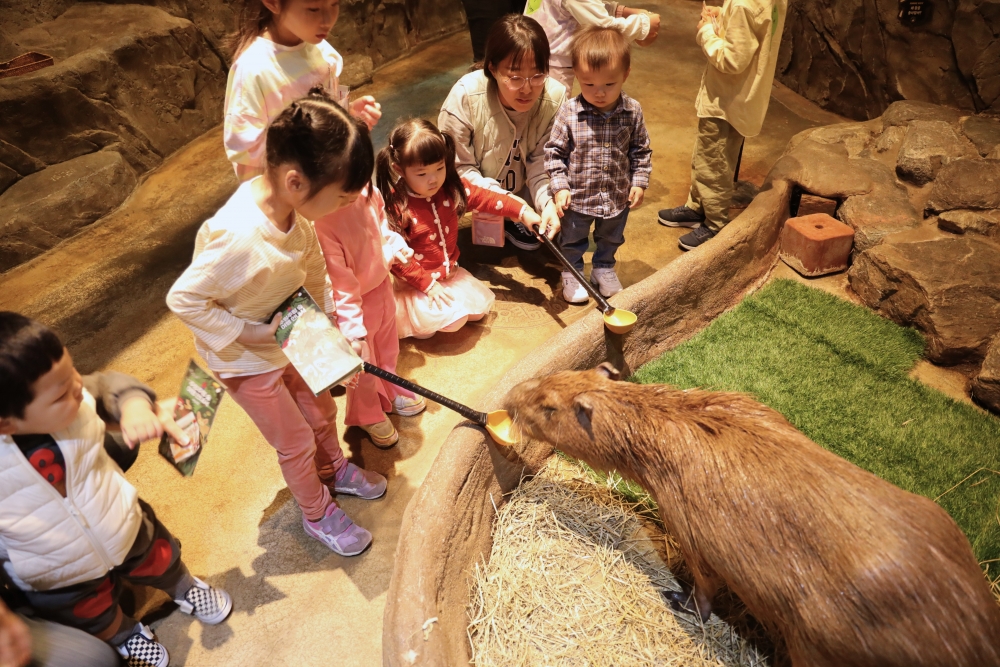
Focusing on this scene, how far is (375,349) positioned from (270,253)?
3.50ft

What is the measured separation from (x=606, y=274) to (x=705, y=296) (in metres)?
0.60

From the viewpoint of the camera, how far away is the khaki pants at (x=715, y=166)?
3.84 m

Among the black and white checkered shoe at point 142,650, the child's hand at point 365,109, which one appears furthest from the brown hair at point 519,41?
the black and white checkered shoe at point 142,650

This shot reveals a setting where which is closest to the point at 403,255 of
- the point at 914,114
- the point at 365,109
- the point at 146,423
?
the point at 365,109

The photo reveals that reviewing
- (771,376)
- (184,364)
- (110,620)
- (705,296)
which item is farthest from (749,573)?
(184,364)

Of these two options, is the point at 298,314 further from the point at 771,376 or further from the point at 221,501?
the point at 771,376

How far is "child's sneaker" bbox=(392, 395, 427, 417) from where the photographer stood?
3059 mm

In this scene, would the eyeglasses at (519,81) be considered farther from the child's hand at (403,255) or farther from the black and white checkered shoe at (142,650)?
the black and white checkered shoe at (142,650)

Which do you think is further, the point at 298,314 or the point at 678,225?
the point at 678,225

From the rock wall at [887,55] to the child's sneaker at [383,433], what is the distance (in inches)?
194

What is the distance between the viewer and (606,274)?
362 cm

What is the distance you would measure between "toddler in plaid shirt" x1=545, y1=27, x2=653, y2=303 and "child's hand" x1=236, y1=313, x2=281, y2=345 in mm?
1732

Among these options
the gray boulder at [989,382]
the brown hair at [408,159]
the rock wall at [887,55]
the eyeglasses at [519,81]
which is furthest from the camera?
the rock wall at [887,55]

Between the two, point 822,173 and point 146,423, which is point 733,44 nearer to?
point 822,173
